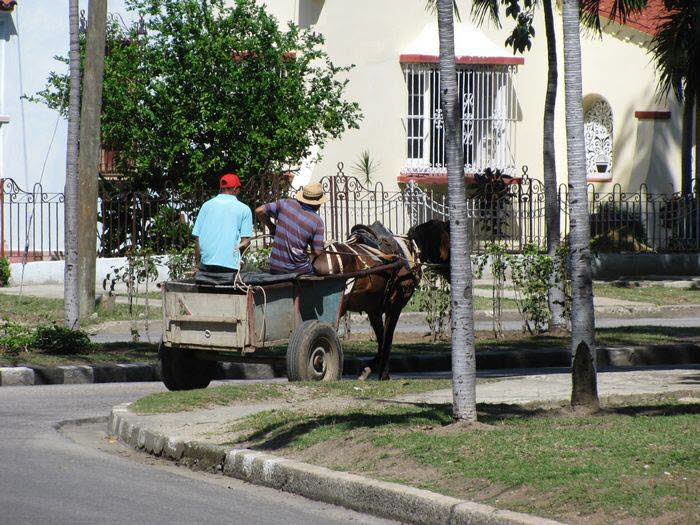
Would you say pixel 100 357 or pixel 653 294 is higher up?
pixel 653 294

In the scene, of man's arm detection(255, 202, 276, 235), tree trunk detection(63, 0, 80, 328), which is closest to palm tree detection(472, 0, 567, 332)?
man's arm detection(255, 202, 276, 235)

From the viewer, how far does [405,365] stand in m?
15.0

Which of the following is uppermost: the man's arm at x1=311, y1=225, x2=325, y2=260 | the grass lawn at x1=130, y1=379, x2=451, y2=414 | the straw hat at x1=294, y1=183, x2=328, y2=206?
the straw hat at x1=294, y1=183, x2=328, y2=206

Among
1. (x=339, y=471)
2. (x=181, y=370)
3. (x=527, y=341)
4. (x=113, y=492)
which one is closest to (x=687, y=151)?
(x=527, y=341)

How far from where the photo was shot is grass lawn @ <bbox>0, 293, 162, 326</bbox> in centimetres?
1888

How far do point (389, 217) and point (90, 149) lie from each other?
758 cm

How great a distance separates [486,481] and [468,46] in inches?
926

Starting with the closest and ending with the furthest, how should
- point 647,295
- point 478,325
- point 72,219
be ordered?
point 72,219
point 478,325
point 647,295

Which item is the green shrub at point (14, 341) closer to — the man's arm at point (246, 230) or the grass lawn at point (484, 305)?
the man's arm at point (246, 230)

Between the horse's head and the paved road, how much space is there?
4855mm

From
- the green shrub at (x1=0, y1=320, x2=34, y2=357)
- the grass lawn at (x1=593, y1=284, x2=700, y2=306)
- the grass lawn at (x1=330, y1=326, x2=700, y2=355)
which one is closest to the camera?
the green shrub at (x1=0, y1=320, x2=34, y2=357)

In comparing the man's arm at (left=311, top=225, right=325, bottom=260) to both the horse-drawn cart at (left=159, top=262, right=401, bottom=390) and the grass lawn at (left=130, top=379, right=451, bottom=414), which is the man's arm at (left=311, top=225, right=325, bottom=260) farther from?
the grass lawn at (left=130, top=379, right=451, bottom=414)

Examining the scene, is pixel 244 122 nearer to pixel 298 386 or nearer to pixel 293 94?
pixel 293 94

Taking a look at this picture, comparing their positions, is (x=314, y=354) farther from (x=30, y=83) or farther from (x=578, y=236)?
(x=30, y=83)
